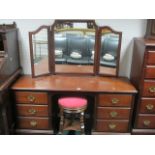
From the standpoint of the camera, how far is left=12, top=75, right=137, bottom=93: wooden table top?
71.4 inches

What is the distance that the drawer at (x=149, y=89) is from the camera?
1789 mm

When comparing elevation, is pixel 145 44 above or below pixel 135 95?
above

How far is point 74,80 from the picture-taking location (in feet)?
6.61

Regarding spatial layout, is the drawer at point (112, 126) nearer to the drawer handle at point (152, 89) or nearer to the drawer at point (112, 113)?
the drawer at point (112, 113)

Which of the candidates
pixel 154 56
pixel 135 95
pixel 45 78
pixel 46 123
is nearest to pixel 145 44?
pixel 154 56

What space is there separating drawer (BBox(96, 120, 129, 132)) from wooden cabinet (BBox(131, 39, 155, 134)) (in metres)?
0.11

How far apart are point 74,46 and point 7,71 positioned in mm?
735

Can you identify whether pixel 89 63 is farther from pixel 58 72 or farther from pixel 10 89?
pixel 10 89

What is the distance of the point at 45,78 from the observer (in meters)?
2.04

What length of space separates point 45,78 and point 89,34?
2.24ft

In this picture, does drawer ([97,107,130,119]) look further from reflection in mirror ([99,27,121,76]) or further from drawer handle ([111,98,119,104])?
reflection in mirror ([99,27,121,76])

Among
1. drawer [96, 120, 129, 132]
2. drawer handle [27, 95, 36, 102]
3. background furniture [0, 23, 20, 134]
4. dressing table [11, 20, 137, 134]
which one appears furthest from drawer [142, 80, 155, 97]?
background furniture [0, 23, 20, 134]

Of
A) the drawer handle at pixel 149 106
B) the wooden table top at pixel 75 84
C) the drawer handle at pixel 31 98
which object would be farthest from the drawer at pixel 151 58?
the drawer handle at pixel 31 98

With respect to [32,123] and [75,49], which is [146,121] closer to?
[75,49]
